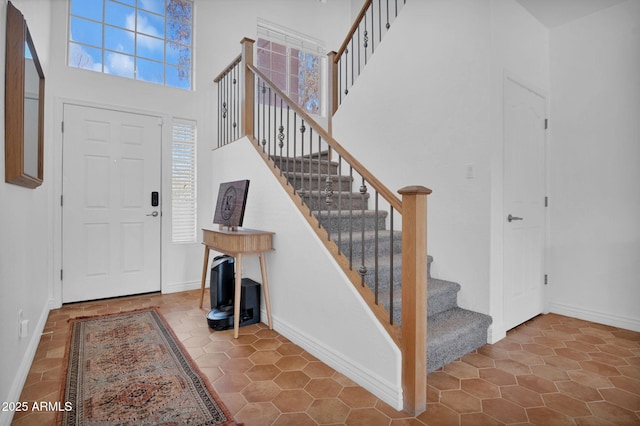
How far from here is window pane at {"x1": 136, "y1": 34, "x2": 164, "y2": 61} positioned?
4.00 metres

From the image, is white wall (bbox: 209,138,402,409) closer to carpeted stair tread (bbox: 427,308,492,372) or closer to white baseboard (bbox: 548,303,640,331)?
carpeted stair tread (bbox: 427,308,492,372)

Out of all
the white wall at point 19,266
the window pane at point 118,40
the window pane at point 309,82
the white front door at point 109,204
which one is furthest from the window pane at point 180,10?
the window pane at point 309,82

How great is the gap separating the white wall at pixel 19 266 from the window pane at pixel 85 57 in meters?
0.54

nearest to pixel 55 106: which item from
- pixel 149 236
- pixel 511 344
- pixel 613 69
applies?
pixel 149 236

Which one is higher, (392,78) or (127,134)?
(392,78)

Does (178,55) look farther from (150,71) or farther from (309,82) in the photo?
(309,82)

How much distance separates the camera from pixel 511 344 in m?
2.53

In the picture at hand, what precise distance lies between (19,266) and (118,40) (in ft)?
9.95

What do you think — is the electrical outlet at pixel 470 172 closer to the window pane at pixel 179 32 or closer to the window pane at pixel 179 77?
the window pane at pixel 179 77

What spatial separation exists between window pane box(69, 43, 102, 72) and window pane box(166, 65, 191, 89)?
71 cm

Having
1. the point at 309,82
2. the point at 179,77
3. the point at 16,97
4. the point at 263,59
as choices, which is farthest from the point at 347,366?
the point at 309,82

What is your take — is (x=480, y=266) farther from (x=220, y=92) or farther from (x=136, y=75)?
(x=136, y=75)

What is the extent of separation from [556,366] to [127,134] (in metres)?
4.36

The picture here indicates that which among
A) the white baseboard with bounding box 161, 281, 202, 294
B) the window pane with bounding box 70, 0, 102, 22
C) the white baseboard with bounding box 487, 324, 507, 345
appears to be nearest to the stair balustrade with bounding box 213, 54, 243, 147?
the window pane with bounding box 70, 0, 102, 22
